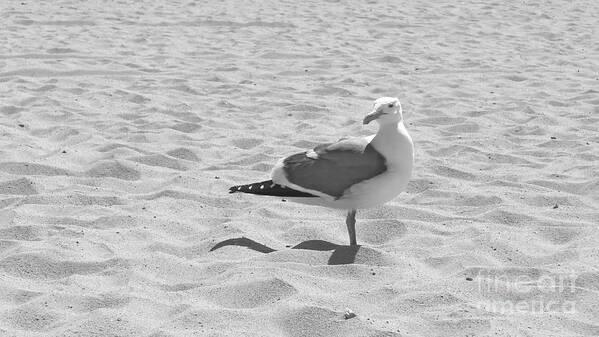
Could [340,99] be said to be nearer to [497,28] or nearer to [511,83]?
[511,83]

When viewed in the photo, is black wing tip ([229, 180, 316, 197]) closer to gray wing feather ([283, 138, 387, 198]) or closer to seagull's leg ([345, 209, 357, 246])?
gray wing feather ([283, 138, 387, 198])

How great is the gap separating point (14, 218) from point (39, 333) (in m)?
1.42

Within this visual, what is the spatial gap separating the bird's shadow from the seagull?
0.09 metres

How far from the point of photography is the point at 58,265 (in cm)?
402

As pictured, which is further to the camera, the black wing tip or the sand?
the black wing tip

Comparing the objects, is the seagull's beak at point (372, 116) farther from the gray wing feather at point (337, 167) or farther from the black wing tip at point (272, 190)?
the black wing tip at point (272, 190)

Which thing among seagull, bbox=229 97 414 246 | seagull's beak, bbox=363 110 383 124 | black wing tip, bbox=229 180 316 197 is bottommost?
black wing tip, bbox=229 180 316 197

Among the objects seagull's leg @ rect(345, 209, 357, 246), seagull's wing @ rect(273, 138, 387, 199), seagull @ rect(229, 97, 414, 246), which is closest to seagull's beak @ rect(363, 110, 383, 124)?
seagull @ rect(229, 97, 414, 246)

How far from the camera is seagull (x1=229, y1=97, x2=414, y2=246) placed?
421cm

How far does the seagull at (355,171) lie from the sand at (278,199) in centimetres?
24

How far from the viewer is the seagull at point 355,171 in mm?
4207

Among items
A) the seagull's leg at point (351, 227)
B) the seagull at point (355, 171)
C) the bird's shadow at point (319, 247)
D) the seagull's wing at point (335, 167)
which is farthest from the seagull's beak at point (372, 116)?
the bird's shadow at point (319, 247)

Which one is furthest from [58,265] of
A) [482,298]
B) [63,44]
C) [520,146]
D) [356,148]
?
[63,44]

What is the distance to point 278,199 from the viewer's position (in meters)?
5.17
